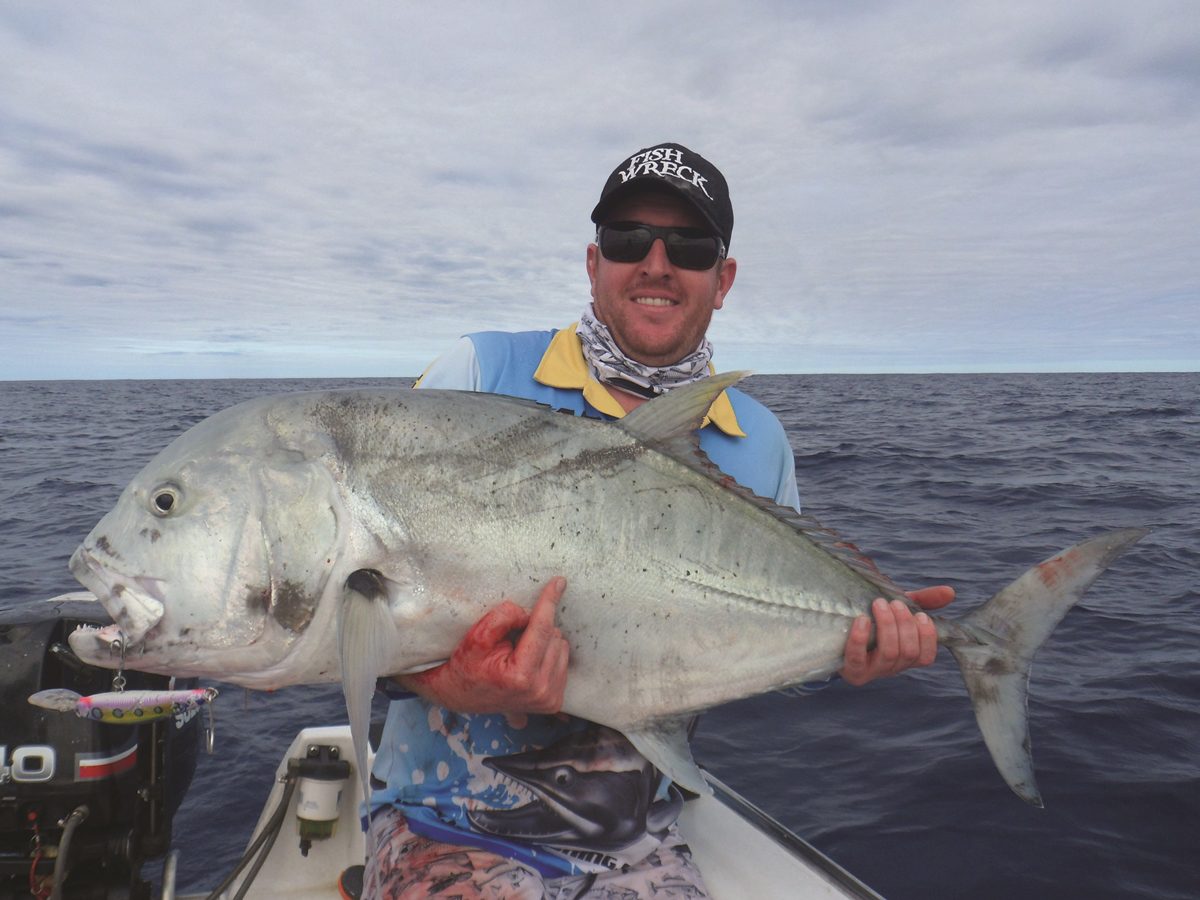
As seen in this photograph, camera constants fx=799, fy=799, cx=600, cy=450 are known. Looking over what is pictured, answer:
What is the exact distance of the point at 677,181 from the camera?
119 inches

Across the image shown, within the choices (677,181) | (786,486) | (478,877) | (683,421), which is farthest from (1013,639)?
(677,181)

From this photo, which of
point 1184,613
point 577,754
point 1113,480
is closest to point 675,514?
point 577,754

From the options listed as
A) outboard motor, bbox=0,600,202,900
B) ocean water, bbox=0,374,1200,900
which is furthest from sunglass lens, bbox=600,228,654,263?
ocean water, bbox=0,374,1200,900

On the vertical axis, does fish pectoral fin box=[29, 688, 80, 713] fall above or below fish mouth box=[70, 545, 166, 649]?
below

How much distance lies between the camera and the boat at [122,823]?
10.2 ft

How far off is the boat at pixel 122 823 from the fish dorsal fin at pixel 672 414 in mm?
1975

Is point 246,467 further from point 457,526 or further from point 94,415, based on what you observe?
point 94,415

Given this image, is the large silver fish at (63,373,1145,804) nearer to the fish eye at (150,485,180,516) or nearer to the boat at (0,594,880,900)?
the fish eye at (150,485,180,516)

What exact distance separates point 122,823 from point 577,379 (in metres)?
2.59

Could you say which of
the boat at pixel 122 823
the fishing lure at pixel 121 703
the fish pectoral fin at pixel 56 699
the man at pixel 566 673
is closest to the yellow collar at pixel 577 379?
the man at pixel 566 673

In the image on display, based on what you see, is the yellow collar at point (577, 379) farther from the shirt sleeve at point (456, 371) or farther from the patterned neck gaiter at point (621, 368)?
the shirt sleeve at point (456, 371)

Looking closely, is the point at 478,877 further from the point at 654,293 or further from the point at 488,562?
the point at 654,293

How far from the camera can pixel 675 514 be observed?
2350mm

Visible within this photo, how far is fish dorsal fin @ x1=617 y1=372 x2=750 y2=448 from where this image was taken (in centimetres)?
238
